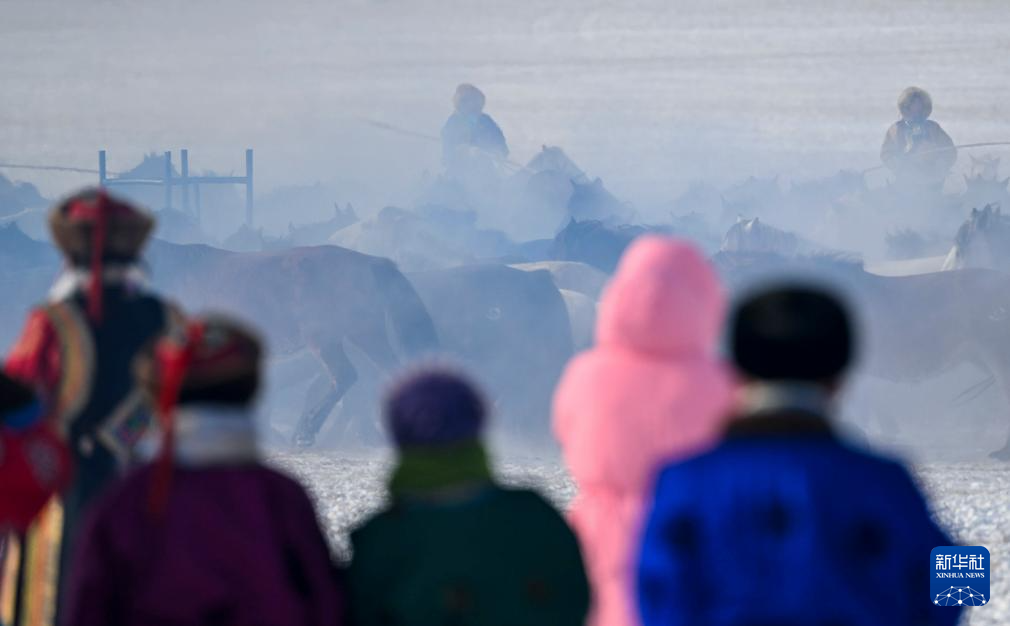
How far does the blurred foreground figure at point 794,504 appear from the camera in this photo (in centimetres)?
219

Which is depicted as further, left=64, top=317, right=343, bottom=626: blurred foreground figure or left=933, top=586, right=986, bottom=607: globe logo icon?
left=933, top=586, right=986, bottom=607: globe logo icon

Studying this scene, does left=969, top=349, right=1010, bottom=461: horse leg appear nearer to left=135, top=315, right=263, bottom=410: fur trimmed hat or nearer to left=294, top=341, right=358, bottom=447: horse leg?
left=294, top=341, right=358, bottom=447: horse leg

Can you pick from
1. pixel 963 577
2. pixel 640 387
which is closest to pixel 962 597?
pixel 963 577

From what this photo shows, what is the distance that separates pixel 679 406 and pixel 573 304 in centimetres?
1843

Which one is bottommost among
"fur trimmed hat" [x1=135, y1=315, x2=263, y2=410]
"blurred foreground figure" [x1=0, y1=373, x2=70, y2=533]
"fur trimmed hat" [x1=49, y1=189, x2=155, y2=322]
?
"blurred foreground figure" [x1=0, y1=373, x2=70, y2=533]

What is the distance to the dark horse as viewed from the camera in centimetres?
1812

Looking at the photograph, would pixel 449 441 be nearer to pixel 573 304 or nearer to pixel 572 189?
pixel 573 304

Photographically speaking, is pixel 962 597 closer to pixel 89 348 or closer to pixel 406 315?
pixel 89 348

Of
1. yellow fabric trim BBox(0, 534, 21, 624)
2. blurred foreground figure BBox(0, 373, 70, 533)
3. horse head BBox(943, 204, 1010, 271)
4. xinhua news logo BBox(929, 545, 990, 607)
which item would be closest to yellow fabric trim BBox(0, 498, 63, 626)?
yellow fabric trim BBox(0, 534, 21, 624)

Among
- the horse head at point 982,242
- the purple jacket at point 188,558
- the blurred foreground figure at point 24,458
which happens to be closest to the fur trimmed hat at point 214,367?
the purple jacket at point 188,558

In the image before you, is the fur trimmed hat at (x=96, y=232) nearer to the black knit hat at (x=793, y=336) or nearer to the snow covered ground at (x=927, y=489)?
the black knit hat at (x=793, y=336)

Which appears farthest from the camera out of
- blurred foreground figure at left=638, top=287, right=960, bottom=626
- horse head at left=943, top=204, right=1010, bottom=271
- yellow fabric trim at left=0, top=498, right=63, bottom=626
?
horse head at left=943, top=204, right=1010, bottom=271

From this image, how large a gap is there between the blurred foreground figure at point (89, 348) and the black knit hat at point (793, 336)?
166 centimetres

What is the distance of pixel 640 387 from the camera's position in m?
3.14
